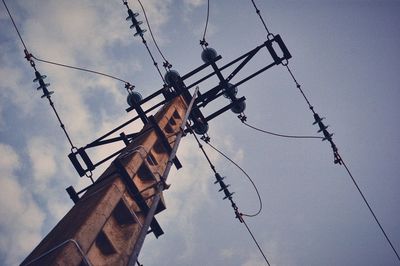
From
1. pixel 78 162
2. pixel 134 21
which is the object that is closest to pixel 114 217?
pixel 78 162

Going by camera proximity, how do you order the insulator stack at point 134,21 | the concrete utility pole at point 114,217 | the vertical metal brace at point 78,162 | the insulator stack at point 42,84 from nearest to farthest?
the concrete utility pole at point 114,217, the insulator stack at point 42,84, the vertical metal brace at point 78,162, the insulator stack at point 134,21

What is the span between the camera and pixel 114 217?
5.82 meters

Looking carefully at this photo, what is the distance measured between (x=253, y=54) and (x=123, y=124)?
4314 mm

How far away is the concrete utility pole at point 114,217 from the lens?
4.00 metres

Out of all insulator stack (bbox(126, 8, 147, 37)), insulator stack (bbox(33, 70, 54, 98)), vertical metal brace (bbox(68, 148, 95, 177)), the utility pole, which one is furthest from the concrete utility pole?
insulator stack (bbox(126, 8, 147, 37))

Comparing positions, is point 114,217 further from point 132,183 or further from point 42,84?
point 42,84

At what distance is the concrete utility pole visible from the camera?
4.00 metres

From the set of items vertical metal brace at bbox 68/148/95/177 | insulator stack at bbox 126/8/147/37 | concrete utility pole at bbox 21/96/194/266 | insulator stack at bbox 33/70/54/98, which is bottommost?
concrete utility pole at bbox 21/96/194/266

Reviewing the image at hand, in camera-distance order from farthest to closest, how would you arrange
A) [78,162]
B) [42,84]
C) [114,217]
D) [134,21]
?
1. [134,21]
2. [78,162]
3. [42,84]
4. [114,217]

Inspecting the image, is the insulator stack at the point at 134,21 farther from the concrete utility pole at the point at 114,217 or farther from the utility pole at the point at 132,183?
the concrete utility pole at the point at 114,217

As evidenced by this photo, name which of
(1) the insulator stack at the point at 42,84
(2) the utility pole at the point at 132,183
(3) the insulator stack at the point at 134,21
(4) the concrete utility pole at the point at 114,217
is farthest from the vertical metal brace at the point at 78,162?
(3) the insulator stack at the point at 134,21

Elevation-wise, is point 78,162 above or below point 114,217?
above

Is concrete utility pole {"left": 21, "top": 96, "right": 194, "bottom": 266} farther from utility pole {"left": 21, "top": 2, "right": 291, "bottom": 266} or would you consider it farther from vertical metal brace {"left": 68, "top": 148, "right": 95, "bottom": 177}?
vertical metal brace {"left": 68, "top": 148, "right": 95, "bottom": 177}

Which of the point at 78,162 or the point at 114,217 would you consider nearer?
the point at 114,217
